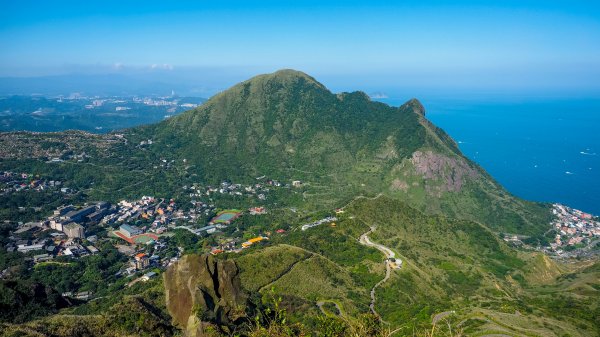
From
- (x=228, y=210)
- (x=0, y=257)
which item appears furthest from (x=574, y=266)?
(x=0, y=257)

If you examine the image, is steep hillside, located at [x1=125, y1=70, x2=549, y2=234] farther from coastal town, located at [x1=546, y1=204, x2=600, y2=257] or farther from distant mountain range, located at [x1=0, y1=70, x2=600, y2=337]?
coastal town, located at [x1=546, y1=204, x2=600, y2=257]

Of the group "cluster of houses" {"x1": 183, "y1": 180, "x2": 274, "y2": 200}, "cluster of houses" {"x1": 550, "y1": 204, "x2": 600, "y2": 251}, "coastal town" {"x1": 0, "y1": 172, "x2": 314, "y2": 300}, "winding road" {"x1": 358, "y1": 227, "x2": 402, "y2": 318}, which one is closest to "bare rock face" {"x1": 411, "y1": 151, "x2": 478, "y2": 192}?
"cluster of houses" {"x1": 550, "y1": 204, "x2": 600, "y2": 251}

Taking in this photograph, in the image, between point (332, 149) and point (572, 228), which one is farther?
point (332, 149)

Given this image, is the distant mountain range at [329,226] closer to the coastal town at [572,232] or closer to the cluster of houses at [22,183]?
the coastal town at [572,232]

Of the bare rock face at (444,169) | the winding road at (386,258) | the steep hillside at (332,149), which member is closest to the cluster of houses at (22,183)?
the steep hillside at (332,149)

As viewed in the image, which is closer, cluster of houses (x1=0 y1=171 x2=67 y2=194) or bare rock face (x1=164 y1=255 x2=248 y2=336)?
bare rock face (x1=164 y1=255 x2=248 y2=336)

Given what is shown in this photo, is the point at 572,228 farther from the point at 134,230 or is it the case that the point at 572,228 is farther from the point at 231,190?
the point at 134,230

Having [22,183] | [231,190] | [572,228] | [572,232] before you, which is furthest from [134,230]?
[572,228]
